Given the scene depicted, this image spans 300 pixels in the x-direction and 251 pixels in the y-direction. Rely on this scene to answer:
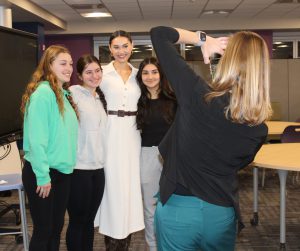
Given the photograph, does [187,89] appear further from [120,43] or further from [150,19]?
[150,19]

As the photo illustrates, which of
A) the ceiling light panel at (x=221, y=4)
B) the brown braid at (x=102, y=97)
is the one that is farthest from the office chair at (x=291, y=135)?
the ceiling light panel at (x=221, y=4)

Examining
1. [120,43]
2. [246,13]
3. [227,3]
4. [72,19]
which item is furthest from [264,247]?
[72,19]

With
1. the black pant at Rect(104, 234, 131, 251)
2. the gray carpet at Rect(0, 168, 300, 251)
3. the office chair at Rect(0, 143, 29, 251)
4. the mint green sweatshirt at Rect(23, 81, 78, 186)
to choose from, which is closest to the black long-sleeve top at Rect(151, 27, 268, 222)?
the mint green sweatshirt at Rect(23, 81, 78, 186)

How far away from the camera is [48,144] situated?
220 centimetres

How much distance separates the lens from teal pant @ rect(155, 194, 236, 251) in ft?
4.42

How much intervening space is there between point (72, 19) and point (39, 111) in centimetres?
830

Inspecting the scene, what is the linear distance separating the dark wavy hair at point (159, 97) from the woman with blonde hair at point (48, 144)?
17.2 inches

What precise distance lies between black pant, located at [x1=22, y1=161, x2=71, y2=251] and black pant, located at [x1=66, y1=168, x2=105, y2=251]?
135mm

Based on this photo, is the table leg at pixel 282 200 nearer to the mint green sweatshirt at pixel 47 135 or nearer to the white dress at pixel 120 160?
the white dress at pixel 120 160

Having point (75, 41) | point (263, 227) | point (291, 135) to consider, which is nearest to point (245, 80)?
point (263, 227)

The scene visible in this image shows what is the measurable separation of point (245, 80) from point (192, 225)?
49cm

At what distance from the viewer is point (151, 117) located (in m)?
2.56

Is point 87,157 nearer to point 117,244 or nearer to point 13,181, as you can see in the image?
point 117,244

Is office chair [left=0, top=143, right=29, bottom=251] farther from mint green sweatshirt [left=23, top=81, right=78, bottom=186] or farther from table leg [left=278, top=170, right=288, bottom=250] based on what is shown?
table leg [left=278, top=170, right=288, bottom=250]
